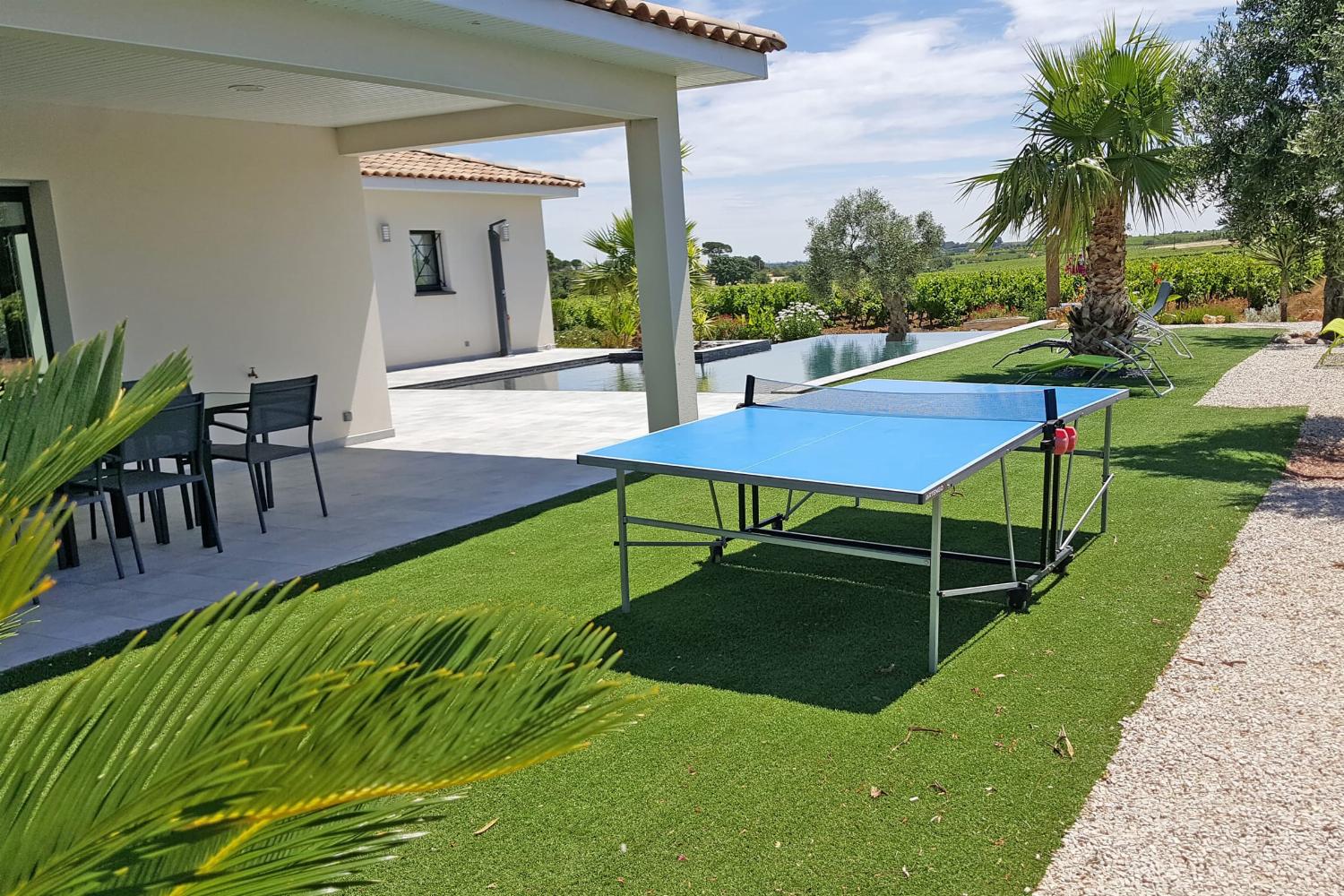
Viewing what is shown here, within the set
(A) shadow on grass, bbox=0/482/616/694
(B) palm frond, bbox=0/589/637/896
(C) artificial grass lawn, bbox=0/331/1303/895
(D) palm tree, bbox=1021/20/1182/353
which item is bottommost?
(C) artificial grass lawn, bbox=0/331/1303/895

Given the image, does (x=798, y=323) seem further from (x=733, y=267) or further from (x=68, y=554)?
(x=733, y=267)

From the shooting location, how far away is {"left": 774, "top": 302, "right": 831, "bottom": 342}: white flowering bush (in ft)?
81.4

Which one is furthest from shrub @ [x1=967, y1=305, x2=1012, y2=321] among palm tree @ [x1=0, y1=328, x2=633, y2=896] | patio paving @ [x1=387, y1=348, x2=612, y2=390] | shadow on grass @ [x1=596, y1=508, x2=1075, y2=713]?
palm tree @ [x1=0, y1=328, x2=633, y2=896]

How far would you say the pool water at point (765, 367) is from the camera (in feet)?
55.5

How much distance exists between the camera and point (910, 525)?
24.2ft

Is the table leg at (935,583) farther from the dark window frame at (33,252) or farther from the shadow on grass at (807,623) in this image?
the dark window frame at (33,252)

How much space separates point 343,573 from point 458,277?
15.5 meters

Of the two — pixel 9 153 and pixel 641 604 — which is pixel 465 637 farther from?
pixel 9 153

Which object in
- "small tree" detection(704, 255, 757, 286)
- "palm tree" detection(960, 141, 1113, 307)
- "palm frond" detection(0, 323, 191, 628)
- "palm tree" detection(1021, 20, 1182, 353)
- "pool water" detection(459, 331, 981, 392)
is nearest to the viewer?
"palm frond" detection(0, 323, 191, 628)

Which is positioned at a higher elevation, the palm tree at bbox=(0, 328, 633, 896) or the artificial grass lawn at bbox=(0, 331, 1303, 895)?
the palm tree at bbox=(0, 328, 633, 896)

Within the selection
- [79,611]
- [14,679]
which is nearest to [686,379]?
[79,611]

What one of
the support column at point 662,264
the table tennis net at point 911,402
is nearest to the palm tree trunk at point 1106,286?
the support column at point 662,264

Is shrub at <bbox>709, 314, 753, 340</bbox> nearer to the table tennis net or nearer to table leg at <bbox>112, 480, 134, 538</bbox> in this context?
the table tennis net

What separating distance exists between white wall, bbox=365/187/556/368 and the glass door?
10.1 meters
